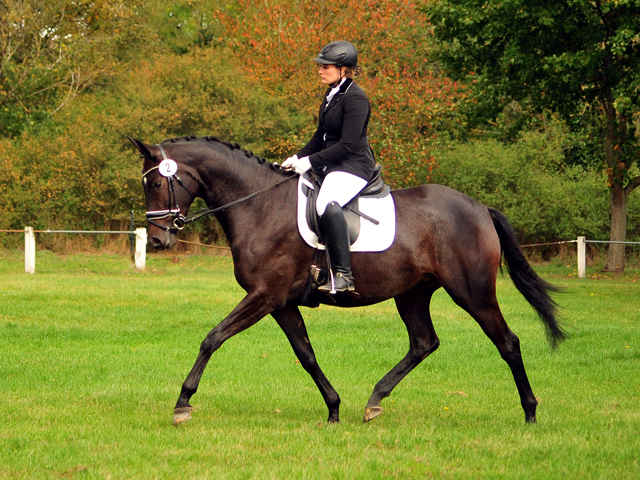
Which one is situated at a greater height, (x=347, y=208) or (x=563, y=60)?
(x=563, y=60)

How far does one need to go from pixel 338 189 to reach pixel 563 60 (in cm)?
1679

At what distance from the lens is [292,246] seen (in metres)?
6.82

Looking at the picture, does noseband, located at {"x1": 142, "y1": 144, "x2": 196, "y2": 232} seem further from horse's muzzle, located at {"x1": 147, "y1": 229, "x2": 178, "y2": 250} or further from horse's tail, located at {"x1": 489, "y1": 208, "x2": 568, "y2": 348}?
horse's tail, located at {"x1": 489, "y1": 208, "x2": 568, "y2": 348}

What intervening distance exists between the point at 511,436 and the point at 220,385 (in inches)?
147

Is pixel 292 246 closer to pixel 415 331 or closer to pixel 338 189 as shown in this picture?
pixel 338 189

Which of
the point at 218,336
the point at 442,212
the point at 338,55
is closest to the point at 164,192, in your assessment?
the point at 218,336

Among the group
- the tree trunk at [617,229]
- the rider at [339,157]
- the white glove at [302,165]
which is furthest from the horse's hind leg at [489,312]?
the tree trunk at [617,229]

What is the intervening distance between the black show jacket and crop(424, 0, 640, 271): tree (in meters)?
15.4

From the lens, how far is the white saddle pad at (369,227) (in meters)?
6.84

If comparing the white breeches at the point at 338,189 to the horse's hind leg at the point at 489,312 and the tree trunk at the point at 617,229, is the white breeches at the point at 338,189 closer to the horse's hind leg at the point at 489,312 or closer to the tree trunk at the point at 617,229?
the horse's hind leg at the point at 489,312

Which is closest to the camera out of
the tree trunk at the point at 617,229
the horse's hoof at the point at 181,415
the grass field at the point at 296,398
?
the grass field at the point at 296,398

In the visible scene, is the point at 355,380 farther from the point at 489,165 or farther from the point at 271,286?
the point at 489,165

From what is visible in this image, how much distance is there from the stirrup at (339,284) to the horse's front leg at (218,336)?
19.6 inches

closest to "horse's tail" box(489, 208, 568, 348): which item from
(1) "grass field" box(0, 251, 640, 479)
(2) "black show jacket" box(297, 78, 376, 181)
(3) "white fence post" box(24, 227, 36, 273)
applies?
(1) "grass field" box(0, 251, 640, 479)
